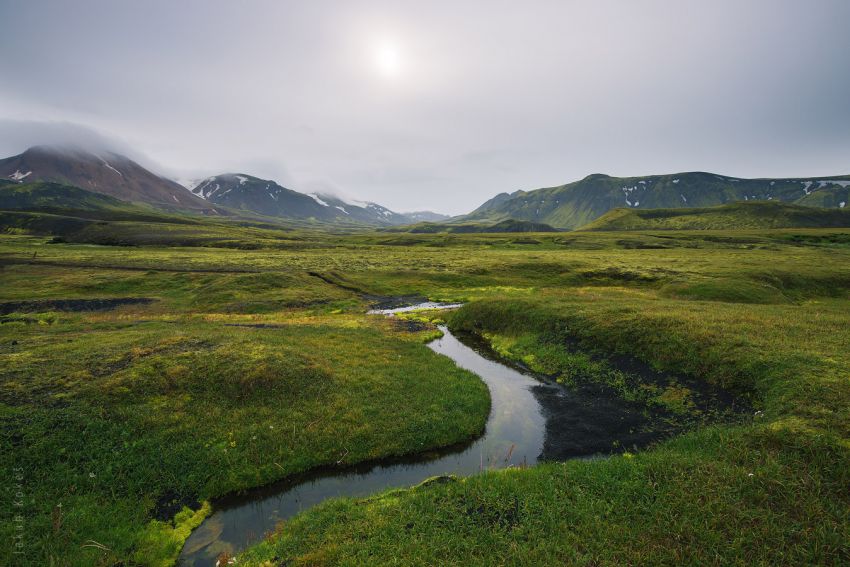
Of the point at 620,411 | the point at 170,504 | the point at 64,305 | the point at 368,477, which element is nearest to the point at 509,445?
the point at 620,411

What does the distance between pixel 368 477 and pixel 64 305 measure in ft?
226

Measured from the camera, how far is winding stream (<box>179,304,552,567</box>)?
16.0 meters

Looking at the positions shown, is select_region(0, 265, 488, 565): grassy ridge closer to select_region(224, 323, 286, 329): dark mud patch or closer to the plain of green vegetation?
the plain of green vegetation

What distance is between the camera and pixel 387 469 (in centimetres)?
2084

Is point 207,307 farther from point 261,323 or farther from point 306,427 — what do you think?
point 306,427

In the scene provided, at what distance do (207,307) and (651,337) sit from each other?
6459 cm

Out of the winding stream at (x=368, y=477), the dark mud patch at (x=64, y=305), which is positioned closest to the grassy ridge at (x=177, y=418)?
the winding stream at (x=368, y=477)

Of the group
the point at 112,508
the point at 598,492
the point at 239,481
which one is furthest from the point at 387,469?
the point at 112,508

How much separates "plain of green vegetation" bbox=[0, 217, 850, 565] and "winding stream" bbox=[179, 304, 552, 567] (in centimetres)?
80

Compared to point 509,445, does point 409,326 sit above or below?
above

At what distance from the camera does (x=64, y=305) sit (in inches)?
2403

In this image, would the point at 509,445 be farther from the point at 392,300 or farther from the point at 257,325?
the point at 392,300

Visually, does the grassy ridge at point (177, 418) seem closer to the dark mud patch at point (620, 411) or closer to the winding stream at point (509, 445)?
the winding stream at point (509, 445)

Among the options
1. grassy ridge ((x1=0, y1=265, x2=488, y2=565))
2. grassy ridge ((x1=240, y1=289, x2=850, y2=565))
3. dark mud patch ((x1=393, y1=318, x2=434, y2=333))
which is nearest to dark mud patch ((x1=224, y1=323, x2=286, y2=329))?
grassy ridge ((x1=0, y1=265, x2=488, y2=565))
